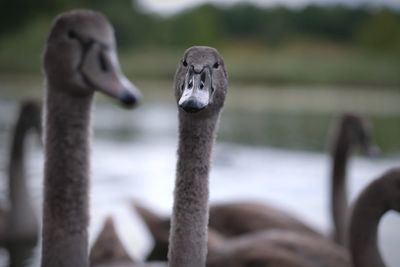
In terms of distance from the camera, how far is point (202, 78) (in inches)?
149

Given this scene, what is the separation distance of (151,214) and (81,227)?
10.3 ft

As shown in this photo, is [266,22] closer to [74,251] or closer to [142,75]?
[142,75]

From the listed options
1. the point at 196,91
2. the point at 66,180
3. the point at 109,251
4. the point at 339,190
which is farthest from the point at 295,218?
the point at 196,91

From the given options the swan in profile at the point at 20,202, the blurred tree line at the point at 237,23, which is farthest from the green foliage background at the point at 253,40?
the swan in profile at the point at 20,202

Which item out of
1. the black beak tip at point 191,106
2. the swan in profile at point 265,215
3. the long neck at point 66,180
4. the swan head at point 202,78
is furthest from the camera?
the swan in profile at point 265,215

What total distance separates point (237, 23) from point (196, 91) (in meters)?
38.8

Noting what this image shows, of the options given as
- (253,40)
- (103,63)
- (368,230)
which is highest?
(253,40)

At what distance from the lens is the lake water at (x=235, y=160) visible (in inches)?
397

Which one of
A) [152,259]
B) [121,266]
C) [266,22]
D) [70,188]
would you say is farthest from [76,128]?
[266,22]

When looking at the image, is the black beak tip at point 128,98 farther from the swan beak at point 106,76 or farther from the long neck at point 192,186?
the long neck at point 192,186

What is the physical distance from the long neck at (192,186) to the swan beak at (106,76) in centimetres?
61

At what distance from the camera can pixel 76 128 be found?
15.6 ft

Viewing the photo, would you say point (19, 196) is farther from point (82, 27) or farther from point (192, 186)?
point (192, 186)

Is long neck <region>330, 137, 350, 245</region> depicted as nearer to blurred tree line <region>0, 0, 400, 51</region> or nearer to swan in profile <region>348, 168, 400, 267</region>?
swan in profile <region>348, 168, 400, 267</region>
